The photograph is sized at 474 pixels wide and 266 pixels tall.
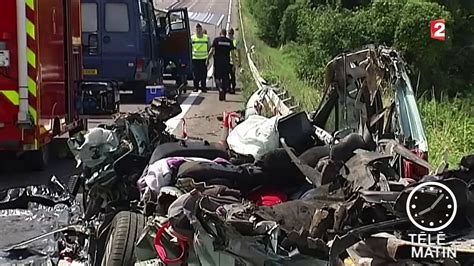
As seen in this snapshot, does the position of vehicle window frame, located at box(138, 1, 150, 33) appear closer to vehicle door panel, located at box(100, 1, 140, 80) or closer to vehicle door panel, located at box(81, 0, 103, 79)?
vehicle door panel, located at box(100, 1, 140, 80)

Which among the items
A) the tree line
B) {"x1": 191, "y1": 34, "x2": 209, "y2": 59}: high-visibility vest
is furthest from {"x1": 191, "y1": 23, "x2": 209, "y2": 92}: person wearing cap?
the tree line

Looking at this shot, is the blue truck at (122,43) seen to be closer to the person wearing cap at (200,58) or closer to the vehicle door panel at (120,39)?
the vehicle door panel at (120,39)

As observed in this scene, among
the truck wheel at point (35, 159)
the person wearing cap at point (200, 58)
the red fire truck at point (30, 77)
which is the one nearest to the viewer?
the red fire truck at point (30, 77)

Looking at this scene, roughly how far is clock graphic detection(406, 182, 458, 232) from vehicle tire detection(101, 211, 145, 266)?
5.48ft

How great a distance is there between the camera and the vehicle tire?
461 cm

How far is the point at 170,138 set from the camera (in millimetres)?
6141

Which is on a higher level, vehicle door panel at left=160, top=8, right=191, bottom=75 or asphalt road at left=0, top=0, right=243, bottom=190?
vehicle door panel at left=160, top=8, right=191, bottom=75

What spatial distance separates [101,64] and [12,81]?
9.80 meters

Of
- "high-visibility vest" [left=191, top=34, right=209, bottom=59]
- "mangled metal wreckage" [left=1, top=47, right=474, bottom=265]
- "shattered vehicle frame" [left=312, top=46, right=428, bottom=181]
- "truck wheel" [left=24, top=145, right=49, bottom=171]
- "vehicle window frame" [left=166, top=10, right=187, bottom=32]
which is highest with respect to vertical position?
"vehicle window frame" [left=166, top=10, right=187, bottom=32]

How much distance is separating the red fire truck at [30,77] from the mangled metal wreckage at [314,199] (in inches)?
151

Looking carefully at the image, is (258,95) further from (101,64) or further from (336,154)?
(101,64)

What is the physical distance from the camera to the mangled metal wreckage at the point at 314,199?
11.1 feet

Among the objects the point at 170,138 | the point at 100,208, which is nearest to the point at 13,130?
the point at 170,138

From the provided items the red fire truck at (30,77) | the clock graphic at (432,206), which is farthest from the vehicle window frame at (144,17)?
the clock graphic at (432,206)
